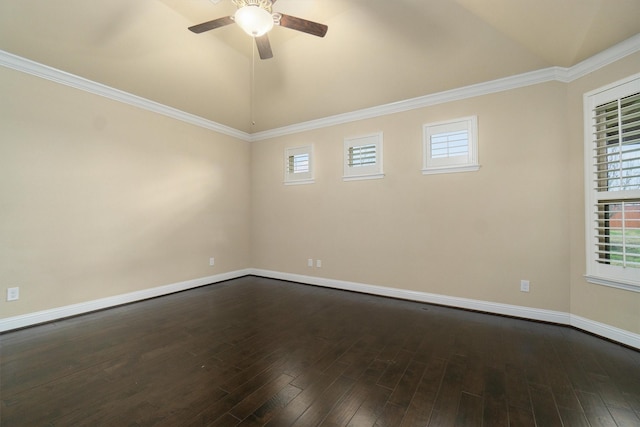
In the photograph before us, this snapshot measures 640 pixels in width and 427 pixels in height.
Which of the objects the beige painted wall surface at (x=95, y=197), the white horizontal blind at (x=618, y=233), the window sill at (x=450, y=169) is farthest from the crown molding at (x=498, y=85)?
the beige painted wall surface at (x=95, y=197)

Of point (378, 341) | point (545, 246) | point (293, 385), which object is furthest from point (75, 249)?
point (545, 246)

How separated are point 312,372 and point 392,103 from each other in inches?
141

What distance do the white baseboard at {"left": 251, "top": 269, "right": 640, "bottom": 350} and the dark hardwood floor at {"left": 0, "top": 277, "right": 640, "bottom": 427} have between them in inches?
5.2

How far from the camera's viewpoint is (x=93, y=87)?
3.30 m

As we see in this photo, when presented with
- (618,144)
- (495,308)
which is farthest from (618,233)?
(495,308)

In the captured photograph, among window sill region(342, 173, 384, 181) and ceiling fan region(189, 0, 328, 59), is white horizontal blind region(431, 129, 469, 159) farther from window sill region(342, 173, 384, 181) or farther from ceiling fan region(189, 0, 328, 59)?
ceiling fan region(189, 0, 328, 59)

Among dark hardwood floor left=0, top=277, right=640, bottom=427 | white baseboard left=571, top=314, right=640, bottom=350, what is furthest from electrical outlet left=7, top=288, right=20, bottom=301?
white baseboard left=571, top=314, right=640, bottom=350

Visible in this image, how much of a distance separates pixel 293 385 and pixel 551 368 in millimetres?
2043

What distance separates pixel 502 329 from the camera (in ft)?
9.21

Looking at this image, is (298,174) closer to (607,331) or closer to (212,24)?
(212,24)

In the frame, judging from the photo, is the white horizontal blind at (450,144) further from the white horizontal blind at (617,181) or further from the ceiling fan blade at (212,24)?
the ceiling fan blade at (212,24)

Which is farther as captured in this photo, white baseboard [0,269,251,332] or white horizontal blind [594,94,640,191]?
white baseboard [0,269,251,332]

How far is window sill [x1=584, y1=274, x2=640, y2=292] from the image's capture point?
2.41m

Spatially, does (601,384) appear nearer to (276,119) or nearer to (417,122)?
(417,122)
